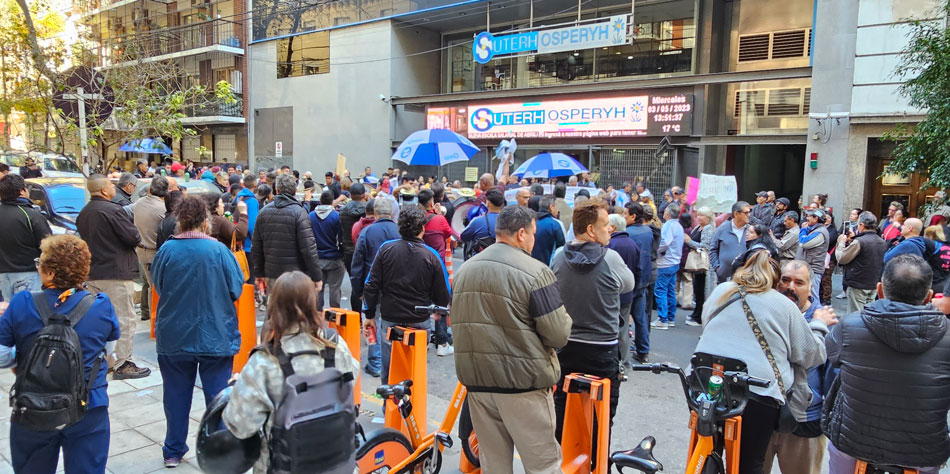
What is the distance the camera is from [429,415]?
5707 millimetres

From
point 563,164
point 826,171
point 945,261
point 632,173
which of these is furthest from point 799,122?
point 945,261

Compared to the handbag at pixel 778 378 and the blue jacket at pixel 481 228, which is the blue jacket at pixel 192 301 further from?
the handbag at pixel 778 378

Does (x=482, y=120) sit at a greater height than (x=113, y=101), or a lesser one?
greater

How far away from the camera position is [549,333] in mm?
3289

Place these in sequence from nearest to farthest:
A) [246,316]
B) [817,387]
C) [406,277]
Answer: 1. [817,387]
2. [406,277]
3. [246,316]

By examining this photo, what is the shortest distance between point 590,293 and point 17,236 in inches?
237

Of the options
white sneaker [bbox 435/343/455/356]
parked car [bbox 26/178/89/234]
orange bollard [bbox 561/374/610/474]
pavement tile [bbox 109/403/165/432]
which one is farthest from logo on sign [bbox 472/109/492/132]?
orange bollard [bbox 561/374/610/474]

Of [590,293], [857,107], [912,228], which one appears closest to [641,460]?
[590,293]

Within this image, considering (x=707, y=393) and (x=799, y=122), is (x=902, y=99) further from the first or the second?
(x=707, y=393)

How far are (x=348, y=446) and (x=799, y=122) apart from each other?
1790 cm

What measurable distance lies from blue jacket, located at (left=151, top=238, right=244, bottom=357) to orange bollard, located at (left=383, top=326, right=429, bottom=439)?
1190mm

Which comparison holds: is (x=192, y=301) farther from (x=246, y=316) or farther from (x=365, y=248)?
(x=246, y=316)

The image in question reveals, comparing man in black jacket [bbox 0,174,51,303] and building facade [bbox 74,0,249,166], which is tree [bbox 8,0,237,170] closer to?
man in black jacket [bbox 0,174,51,303]

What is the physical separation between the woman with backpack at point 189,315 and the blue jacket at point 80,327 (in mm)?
801
